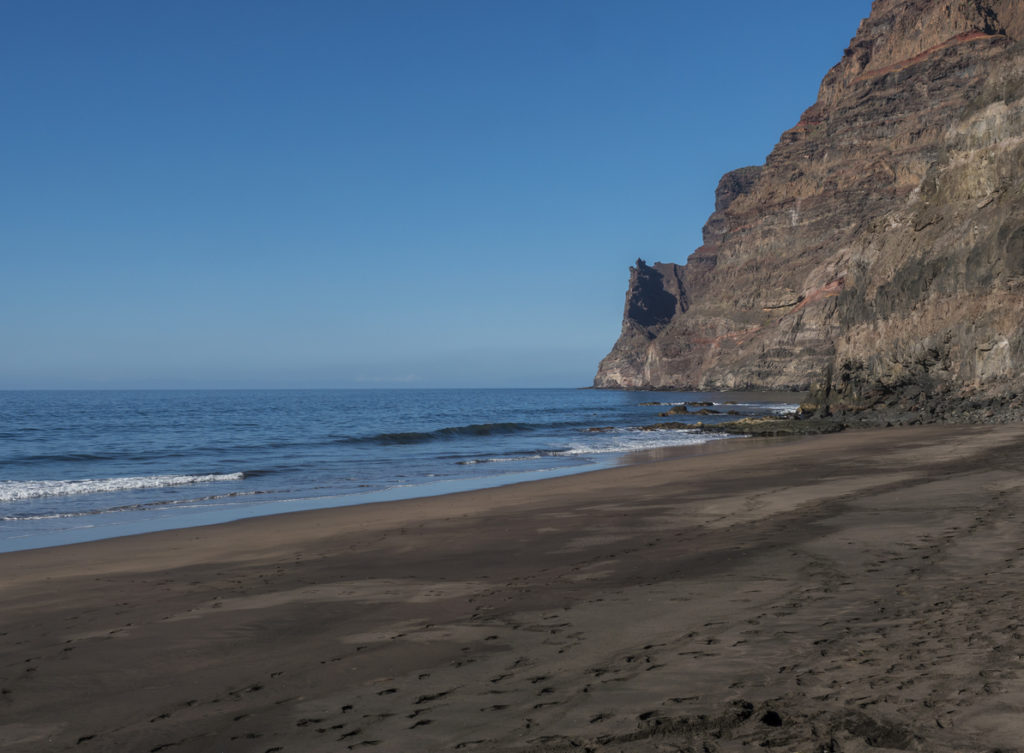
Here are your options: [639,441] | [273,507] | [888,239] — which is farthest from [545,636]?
[888,239]

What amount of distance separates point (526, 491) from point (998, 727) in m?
14.6

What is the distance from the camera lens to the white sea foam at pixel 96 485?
1961 centimetres

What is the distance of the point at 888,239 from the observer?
164ft

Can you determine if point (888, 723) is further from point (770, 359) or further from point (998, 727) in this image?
point (770, 359)

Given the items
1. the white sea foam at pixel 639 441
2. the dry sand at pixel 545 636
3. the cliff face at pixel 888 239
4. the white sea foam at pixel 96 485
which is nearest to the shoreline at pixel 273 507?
the dry sand at pixel 545 636

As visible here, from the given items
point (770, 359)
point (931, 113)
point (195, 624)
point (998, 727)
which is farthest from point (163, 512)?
point (931, 113)

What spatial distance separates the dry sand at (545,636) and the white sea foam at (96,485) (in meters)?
9.47

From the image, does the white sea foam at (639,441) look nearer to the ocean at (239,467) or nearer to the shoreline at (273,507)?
the ocean at (239,467)

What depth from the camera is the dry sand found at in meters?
3.92

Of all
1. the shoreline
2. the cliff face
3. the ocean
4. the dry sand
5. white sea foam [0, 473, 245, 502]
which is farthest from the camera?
the cliff face

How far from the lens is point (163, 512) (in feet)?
54.6

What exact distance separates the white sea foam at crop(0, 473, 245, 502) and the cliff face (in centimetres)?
3623

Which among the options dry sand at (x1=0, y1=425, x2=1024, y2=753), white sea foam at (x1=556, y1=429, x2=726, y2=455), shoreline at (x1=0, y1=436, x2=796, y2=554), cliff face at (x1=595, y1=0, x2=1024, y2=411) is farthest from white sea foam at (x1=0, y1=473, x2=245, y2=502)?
cliff face at (x1=595, y1=0, x2=1024, y2=411)

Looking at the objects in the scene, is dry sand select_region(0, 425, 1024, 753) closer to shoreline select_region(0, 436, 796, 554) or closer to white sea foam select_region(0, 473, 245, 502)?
shoreline select_region(0, 436, 796, 554)
